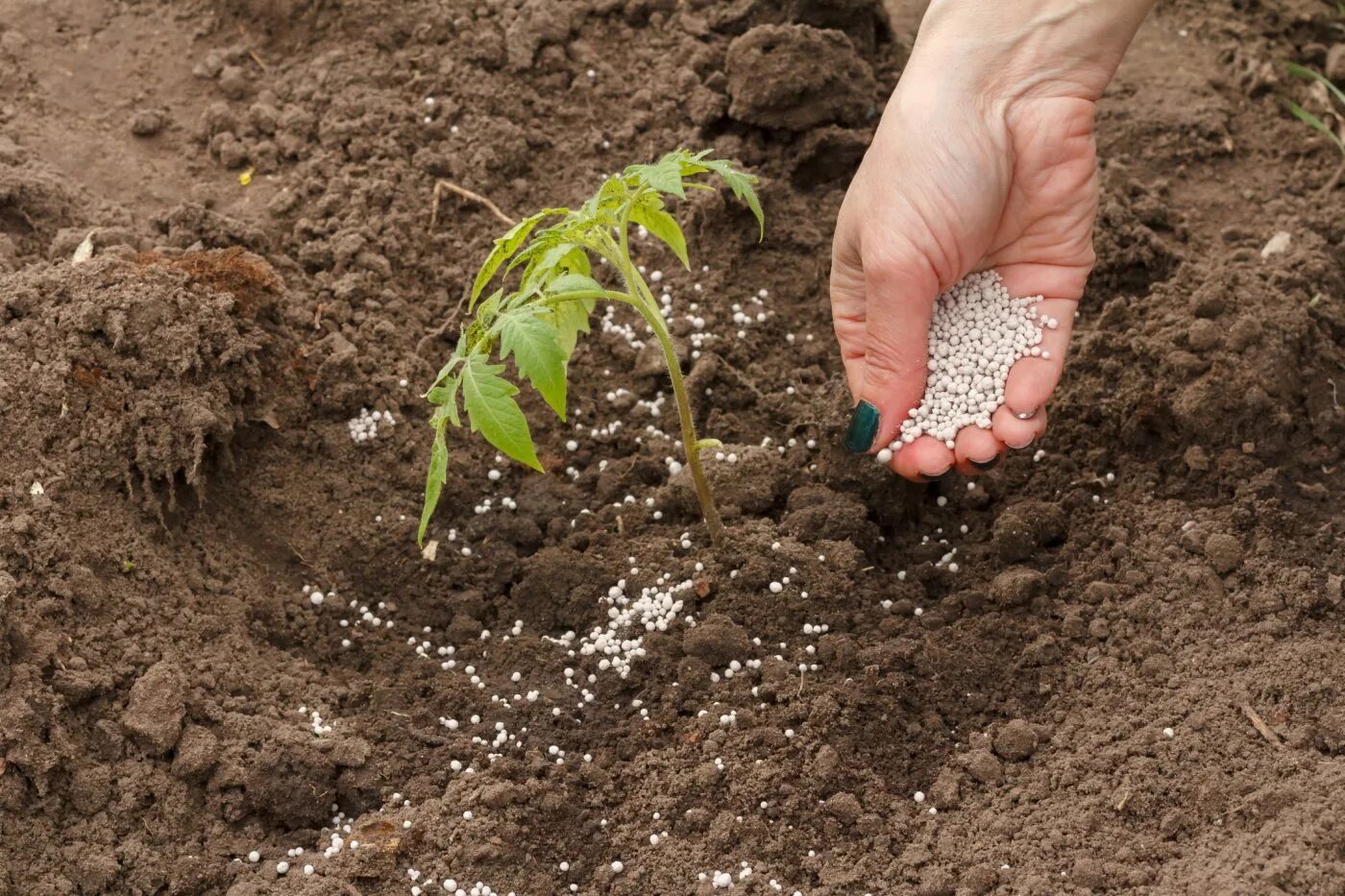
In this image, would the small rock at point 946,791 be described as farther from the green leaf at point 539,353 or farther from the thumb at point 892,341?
the green leaf at point 539,353

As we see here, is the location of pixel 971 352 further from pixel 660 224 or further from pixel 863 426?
pixel 660 224

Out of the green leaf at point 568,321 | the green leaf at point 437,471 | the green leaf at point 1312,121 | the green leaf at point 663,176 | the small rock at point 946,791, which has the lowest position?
the small rock at point 946,791

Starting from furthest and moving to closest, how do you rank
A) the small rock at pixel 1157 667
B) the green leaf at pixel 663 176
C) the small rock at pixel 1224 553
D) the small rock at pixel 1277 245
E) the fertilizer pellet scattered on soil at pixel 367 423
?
the small rock at pixel 1277 245 → the fertilizer pellet scattered on soil at pixel 367 423 → the small rock at pixel 1224 553 → the small rock at pixel 1157 667 → the green leaf at pixel 663 176

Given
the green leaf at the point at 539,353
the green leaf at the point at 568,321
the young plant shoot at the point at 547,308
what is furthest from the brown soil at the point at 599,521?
the green leaf at the point at 539,353

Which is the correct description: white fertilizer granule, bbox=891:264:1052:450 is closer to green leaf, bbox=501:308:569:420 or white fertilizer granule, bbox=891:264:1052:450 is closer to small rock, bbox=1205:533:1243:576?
small rock, bbox=1205:533:1243:576

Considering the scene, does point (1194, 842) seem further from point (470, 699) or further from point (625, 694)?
point (470, 699)

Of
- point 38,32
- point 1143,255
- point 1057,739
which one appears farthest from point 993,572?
point 38,32

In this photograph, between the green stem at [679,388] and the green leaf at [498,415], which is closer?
the green leaf at [498,415]

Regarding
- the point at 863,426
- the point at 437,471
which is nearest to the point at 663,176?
the point at 437,471
